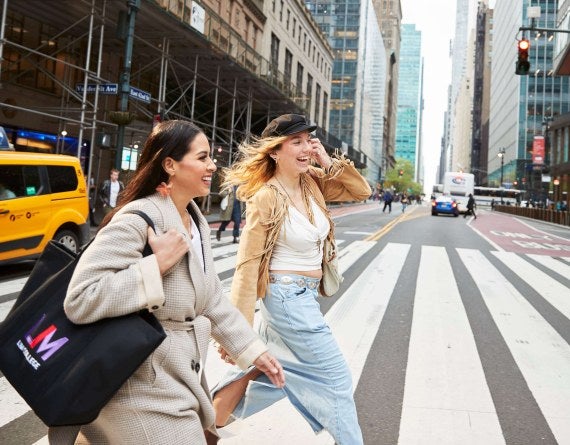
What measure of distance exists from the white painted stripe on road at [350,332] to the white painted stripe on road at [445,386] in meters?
0.50

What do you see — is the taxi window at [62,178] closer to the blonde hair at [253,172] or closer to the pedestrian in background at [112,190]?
the pedestrian in background at [112,190]

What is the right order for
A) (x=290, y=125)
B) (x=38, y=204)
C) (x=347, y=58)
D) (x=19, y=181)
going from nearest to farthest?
(x=290, y=125) < (x=19, y=181) < (x=38, y=204) < (x=347, y=58)

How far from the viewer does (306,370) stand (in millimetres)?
2682

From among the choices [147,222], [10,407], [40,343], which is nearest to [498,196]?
[10,407]

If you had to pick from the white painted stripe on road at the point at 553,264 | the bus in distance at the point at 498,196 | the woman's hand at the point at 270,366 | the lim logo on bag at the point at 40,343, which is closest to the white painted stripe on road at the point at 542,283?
the white painted stripe on road at the point at 553,264

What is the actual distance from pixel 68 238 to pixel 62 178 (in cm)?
108

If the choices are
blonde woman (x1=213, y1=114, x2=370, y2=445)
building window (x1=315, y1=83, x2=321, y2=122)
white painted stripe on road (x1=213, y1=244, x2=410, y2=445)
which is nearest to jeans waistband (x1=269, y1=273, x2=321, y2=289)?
blonde woman (x1=213, y1=114, x2=370, y2=445)

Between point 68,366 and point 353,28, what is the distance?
10819 cm

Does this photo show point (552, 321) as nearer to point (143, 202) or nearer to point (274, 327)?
point (274, 327)

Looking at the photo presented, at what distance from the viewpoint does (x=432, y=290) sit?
874 cm

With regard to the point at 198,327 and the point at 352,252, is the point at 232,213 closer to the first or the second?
the point at 352,252

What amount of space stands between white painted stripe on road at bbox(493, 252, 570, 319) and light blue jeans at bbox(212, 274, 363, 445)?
568 cm

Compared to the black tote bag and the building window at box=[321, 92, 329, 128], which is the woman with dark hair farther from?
the building window at box=[321, 92, 329, 128]

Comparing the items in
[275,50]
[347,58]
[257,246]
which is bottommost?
[257,246]
